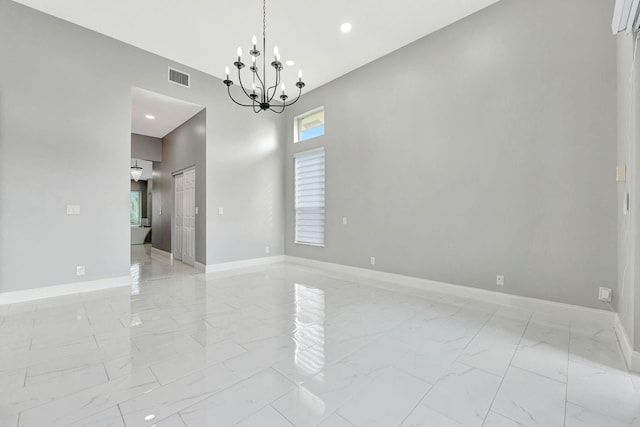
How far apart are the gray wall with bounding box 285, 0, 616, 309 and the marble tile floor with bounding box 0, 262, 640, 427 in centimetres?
71

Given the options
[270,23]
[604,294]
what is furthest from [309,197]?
[604,294]

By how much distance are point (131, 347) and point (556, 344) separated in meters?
3.75

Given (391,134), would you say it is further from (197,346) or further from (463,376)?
(197,346)

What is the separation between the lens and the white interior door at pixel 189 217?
6.00m

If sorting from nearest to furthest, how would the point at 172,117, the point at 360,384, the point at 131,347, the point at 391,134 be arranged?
the point at 360,384 < the point at 131,347 < the point at 391,134 < the point at 172,117

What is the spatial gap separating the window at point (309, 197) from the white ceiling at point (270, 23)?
A: 2.00 metres

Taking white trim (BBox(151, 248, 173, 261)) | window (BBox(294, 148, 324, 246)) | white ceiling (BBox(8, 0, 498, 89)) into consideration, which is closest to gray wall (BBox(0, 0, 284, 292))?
white ceiling (BBox(8, 0, 498, 89))

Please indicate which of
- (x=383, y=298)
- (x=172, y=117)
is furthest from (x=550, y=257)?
(x=172, y=117)

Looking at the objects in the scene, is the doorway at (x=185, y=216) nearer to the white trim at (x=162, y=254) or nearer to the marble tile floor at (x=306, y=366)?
the white trim at (x=162, y=254)

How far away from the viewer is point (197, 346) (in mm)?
2348

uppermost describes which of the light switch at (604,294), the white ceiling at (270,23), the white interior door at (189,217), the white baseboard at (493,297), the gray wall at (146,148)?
the white ceiling at (270,23)

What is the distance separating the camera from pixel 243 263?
19.3ft

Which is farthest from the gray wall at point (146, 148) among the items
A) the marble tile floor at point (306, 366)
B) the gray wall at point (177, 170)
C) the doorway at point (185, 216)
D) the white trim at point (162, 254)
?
the marble tile floor at point (306, 366)

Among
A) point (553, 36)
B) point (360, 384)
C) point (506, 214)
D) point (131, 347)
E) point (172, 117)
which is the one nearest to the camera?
point (360, 384)
